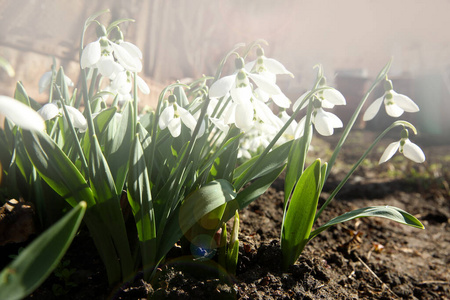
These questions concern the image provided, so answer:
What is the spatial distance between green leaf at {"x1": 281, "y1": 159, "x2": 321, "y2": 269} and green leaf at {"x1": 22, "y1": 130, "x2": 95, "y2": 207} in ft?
1.88

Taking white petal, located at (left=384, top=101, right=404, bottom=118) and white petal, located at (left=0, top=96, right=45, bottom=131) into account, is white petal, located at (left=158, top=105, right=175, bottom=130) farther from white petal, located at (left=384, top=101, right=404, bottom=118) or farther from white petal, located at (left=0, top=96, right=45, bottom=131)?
white petal, located at (left=384, top=101, right=404, bottom=118)

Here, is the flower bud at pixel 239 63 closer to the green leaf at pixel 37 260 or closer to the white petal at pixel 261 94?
the white petal at pixel 261 94

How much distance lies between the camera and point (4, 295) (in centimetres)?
51

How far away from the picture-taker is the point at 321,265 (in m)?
1.24

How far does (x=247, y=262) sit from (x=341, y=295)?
319 millimetres

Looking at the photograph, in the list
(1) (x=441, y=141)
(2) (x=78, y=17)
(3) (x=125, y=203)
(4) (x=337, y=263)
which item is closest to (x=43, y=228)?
(3) (x=125, y=203)

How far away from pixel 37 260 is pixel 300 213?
0.73 meters

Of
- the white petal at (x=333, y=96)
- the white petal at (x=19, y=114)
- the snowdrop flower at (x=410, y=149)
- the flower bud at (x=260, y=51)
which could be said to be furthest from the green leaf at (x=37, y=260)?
the snowdrop flower at (x=410, y=149)

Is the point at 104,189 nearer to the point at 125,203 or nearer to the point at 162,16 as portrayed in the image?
the point at 125,203

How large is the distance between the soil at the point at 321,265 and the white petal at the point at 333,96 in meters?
0.51

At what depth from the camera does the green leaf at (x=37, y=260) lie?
20.2 inches

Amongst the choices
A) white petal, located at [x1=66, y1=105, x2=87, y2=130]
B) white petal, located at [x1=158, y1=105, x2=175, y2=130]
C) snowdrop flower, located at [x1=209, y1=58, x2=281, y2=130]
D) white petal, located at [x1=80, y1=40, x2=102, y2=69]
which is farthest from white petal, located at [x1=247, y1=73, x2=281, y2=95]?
white petal, located at [x1=66, y1=105, x2=87, y2=130]

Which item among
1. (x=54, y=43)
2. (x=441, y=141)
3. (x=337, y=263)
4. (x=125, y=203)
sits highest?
(x=54, y=43)

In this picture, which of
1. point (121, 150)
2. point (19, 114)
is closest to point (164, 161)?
point (121, 150)
